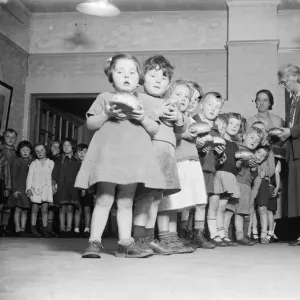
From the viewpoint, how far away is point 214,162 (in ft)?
12.6

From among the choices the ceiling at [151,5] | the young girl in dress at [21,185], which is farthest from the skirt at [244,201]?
the ceiling at [151,5]

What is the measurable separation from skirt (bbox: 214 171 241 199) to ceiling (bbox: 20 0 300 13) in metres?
3.82

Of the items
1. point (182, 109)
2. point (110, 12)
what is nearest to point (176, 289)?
point (182, 109)

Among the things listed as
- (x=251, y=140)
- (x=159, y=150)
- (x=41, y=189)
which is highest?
(x=251, y=140)

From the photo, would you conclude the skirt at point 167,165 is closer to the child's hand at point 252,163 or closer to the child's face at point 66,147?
the child's hand at point 252,163

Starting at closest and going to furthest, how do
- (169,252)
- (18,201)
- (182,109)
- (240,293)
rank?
(240,293) < (169,252) < (182,109) < (18,201)

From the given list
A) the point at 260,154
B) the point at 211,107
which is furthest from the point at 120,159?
the point at 260,154

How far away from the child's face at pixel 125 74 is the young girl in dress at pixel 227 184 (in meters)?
1.53

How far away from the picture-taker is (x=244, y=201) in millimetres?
4324

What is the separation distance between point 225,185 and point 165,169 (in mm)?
1255

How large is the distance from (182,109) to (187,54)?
14.3ft

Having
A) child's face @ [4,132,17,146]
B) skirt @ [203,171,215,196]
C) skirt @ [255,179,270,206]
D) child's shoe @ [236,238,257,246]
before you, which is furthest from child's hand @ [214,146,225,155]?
child's face @ [4,132,17,146]

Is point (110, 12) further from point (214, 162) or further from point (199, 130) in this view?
point (199, 130)

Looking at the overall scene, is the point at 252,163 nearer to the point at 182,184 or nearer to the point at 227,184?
the point at 227,184
